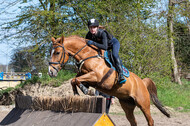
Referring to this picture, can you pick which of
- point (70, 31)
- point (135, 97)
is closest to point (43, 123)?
point (135, 97)

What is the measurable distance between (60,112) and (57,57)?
1066mm

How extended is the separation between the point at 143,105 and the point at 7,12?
11131 millimetres

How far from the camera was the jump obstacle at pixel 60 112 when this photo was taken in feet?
12.9

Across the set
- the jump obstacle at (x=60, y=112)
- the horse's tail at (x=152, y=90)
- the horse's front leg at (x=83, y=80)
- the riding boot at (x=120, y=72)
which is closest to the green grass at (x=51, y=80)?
the horse's tail at (x=152, y=90)

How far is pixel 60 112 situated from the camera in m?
4.33

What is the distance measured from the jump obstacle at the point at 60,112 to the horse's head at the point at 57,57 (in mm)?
567

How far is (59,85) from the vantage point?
1125 cm

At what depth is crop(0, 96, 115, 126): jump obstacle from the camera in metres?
3.93

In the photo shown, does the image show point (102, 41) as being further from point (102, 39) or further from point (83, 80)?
point (83, 80)

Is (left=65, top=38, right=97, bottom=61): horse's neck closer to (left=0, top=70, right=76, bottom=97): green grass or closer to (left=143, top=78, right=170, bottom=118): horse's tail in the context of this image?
(left=143, top=78, right=170, bottom=118): horse's tail

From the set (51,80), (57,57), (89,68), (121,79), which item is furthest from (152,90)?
(51,80)

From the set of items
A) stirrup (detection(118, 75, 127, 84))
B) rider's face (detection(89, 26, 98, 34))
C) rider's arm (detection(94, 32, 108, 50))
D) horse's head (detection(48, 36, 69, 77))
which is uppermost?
rider's face (detection(89, 26, 98, 34))

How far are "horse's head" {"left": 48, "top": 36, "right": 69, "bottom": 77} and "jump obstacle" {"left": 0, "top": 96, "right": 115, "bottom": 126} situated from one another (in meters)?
0.57

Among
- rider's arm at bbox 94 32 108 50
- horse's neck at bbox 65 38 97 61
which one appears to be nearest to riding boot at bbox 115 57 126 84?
rider's arm at bbox 94 32 108 50
